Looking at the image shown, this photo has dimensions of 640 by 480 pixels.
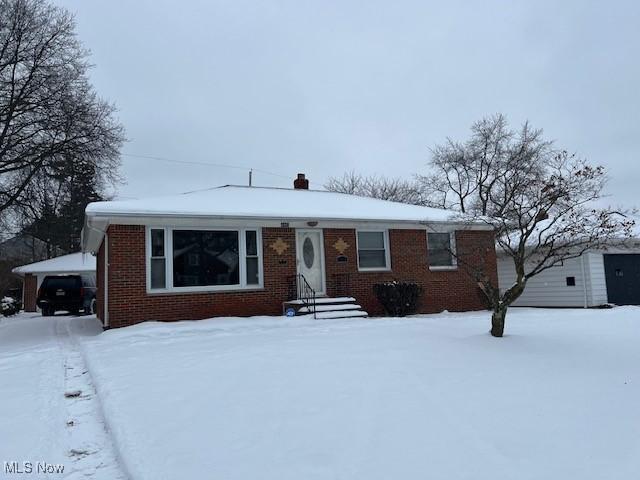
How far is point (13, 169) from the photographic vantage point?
21547mm

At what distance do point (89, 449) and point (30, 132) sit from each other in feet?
70.2

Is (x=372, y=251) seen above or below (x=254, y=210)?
below

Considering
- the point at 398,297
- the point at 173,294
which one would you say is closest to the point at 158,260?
the point at 173,294

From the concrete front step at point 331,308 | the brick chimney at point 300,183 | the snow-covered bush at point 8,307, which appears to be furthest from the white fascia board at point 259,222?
the snow-covered bush at point 8,307

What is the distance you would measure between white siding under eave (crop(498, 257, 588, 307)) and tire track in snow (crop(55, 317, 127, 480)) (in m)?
15.2

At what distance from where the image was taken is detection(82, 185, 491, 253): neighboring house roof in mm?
11273

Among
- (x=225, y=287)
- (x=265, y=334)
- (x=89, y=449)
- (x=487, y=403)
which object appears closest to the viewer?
(x=89, y=449)

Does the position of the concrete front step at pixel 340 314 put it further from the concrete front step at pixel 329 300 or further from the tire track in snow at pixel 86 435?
the tire track in snow at pixel 86 435

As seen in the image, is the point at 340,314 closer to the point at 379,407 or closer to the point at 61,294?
the point at 379,407

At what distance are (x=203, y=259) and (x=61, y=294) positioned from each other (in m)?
12.2

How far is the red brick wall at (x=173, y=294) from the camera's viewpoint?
11.1 meters

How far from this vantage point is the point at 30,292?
28.8 meters

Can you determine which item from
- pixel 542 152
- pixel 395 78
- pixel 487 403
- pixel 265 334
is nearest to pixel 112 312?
pixel 265 334

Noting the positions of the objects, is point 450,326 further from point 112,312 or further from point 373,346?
point 112,312
